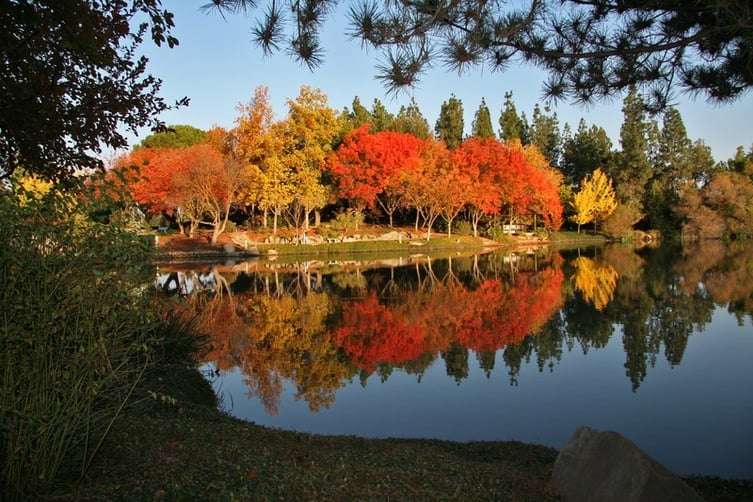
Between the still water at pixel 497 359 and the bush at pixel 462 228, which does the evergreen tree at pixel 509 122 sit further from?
the still water at pixel 497 359

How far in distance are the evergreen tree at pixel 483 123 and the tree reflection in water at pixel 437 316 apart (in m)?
30.6

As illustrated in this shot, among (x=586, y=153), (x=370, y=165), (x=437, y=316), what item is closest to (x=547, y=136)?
(x=586, y=153)

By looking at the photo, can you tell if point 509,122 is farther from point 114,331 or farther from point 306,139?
point 114,331

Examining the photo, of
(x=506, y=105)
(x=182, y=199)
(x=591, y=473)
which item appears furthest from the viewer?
(x=506, y=105)

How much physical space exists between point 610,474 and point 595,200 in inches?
1919

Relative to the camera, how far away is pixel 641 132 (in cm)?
5056

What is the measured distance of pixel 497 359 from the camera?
10820mm

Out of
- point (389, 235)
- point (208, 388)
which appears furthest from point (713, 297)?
point (389, 235)

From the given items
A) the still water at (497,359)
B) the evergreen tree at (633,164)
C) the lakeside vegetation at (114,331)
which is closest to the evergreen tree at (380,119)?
Result: the evergreen tree at (633,164)

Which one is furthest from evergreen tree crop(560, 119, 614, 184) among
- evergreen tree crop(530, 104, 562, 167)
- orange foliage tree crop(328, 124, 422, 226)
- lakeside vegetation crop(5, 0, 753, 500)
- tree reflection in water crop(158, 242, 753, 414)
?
lakeside vegetation crop(5, 0, 753, 500)

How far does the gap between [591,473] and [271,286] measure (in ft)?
57.7

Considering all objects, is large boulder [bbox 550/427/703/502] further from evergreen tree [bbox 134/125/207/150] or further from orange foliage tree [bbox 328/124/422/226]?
evergreen tree [bbox 134/125/207/150]

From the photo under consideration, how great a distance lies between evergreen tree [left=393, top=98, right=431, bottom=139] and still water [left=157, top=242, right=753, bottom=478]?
103 feet

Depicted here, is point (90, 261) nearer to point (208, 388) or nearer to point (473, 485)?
point (473, 485)
